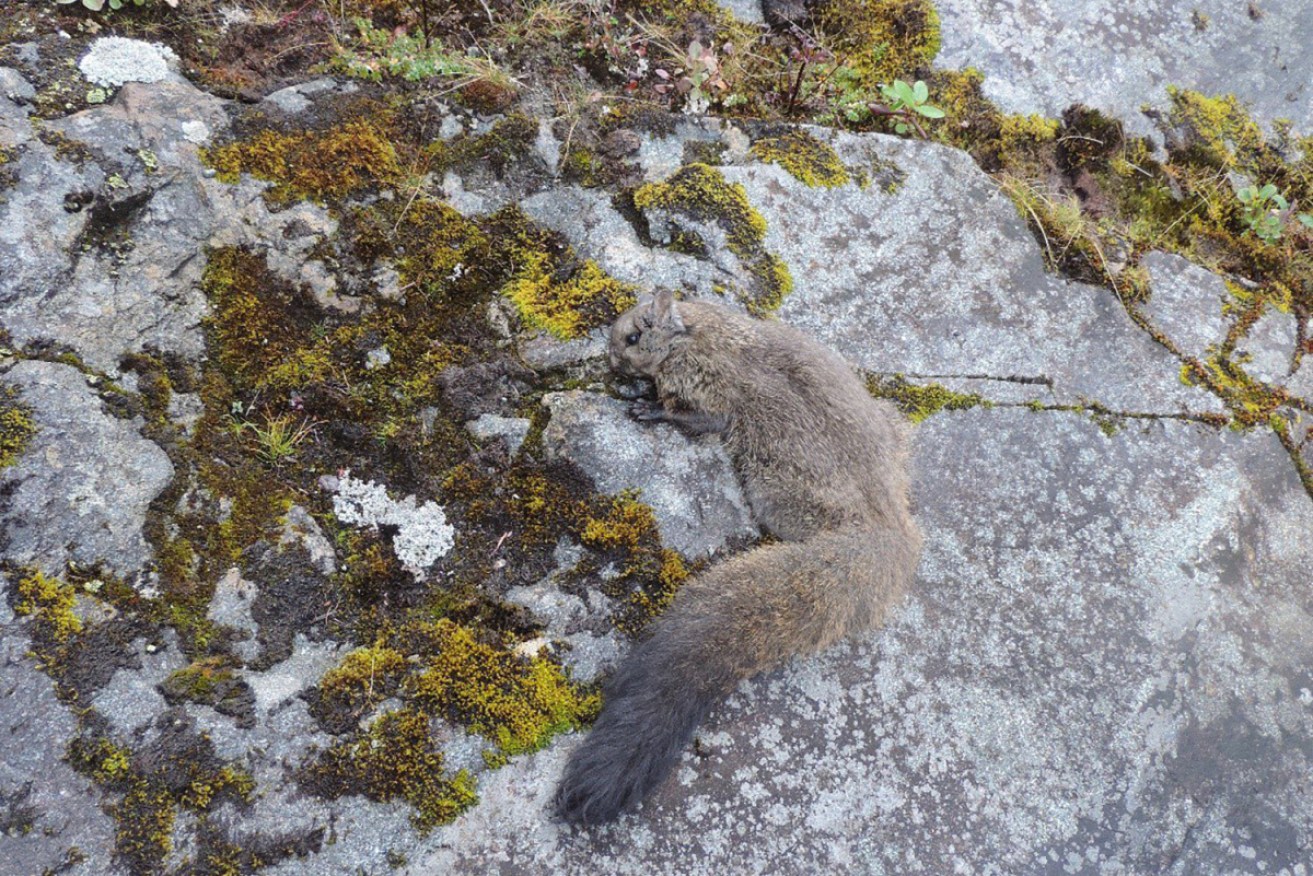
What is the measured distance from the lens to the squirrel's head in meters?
4.77

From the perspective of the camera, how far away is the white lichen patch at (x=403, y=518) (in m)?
3.96

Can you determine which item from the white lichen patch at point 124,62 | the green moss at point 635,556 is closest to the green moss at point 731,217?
the green moss at point 635,556

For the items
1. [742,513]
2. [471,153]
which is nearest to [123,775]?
[742,513]

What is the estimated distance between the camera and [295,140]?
4711mm

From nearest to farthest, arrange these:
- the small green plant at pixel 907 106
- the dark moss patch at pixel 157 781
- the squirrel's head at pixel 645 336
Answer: the dark moss patch at pixel 157 781 → the squirrel's head at pixel 645 336 → the small green plant at pixel 907 106

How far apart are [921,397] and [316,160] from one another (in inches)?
149

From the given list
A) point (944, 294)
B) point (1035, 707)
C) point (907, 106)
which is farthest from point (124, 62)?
point (1035, 707)

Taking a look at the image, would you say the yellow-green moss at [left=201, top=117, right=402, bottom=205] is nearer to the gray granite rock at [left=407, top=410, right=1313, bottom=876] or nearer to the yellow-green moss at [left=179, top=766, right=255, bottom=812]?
the yellow-green moss at [left=179, top=766, right=255, bottom=812]

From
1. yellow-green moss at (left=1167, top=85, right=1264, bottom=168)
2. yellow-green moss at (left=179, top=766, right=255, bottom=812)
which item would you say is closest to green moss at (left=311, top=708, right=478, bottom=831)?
yellow-green moss at (left=179, top=766, right=255, bottom=812)

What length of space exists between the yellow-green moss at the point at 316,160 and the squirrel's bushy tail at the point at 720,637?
3.00m

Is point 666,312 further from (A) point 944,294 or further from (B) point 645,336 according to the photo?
(A) point 944,294

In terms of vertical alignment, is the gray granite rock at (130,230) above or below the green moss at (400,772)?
above

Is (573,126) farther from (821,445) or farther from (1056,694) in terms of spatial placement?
(1056,694)

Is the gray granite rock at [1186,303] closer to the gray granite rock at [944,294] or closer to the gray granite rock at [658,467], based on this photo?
the gray granite rock at [944,294]
